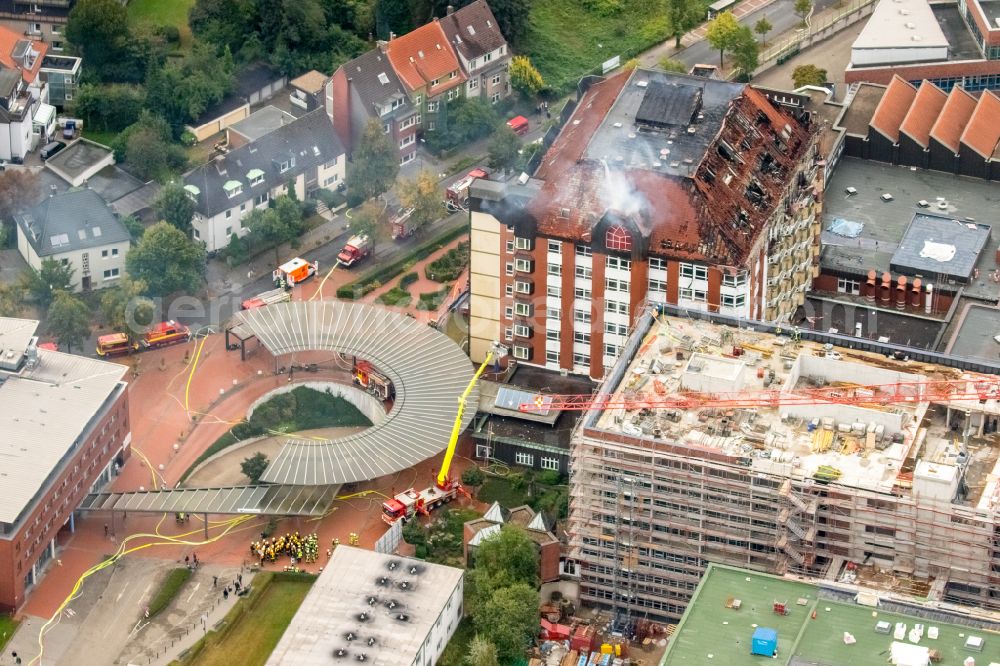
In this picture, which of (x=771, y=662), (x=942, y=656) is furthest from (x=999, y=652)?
(x=771, y=662)

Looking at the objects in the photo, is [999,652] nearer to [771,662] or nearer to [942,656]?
[942,656]
